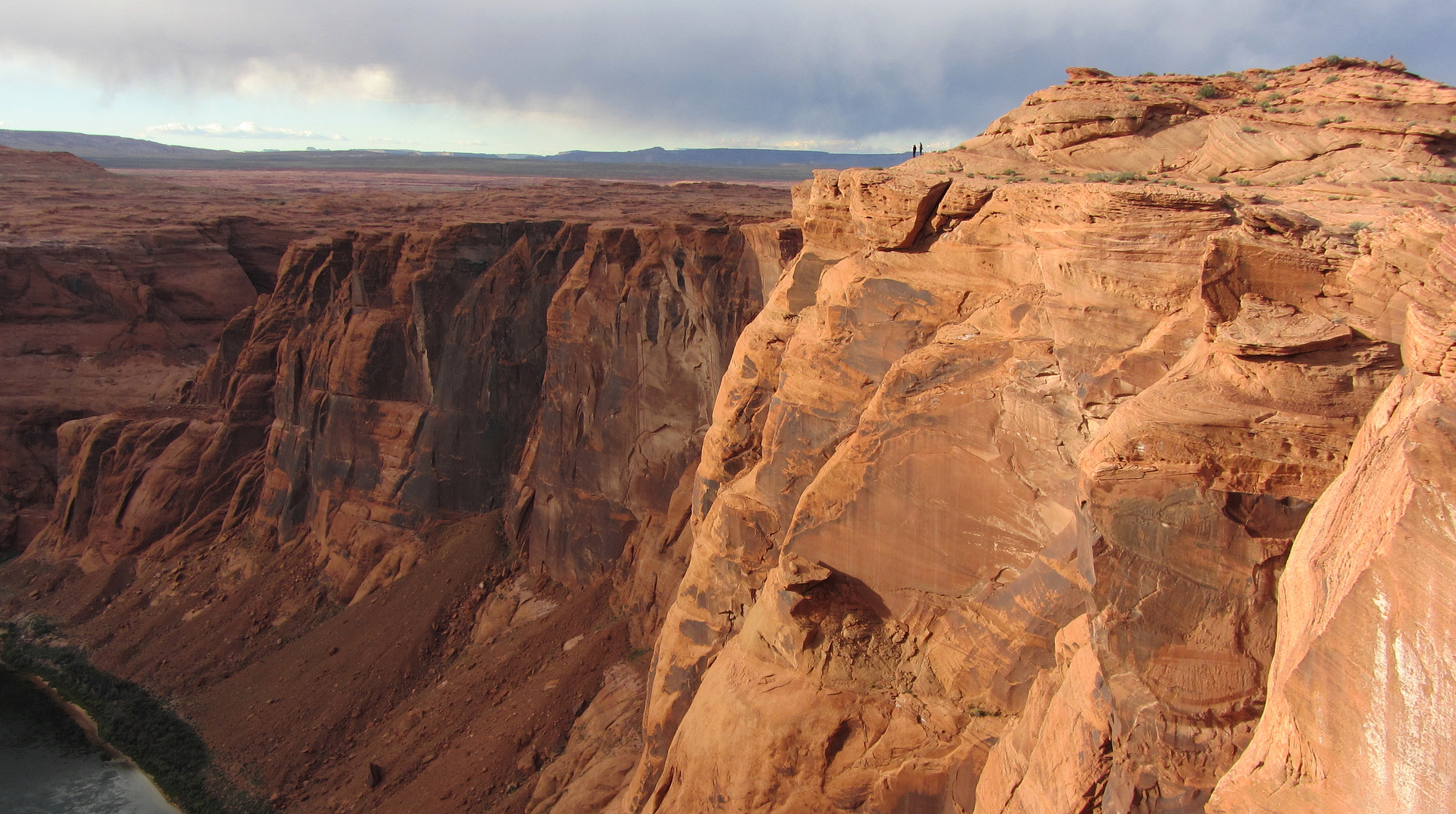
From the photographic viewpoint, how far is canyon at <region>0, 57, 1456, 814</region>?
7535mm

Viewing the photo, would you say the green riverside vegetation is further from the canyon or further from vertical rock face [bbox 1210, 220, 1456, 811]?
vertical rock face [bbox 1210, 220, 1456, 811]

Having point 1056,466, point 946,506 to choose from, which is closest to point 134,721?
point 946,506

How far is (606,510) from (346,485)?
45.9 ft

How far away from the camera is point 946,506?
11.8m

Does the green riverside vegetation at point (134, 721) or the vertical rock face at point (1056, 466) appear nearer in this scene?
the vertical rock face at point (1056, 466)

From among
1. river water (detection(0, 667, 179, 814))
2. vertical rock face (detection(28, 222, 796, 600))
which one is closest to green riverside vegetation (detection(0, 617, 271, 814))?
river water (detection(0, 667, 179, 814))

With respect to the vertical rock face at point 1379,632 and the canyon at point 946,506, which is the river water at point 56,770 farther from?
the vertical rock face at point 1379,632

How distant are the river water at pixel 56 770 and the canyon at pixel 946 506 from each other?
2.60 metres

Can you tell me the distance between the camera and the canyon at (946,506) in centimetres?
754

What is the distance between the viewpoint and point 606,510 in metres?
31.9

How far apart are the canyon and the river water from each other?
8.53 feet

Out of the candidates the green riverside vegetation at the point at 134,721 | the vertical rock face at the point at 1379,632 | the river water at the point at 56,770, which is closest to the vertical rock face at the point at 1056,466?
the vertical rock face at the point at 1379,632

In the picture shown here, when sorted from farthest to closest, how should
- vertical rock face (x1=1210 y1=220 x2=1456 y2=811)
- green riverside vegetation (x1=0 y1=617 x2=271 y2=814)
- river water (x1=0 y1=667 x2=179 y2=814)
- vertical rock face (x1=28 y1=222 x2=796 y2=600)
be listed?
vertical rock face (x1=28 y1=222 x2=796 y2=600) → river water (x1=0 y1=667 x2=179 y2=814) → green riverside vegetation (x1=0 y1=617 x2=271 y2=814) → vertical rock face (x1=1210 y1=220 x2=1456 y2=811)

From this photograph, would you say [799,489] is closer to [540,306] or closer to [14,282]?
[540,306]
